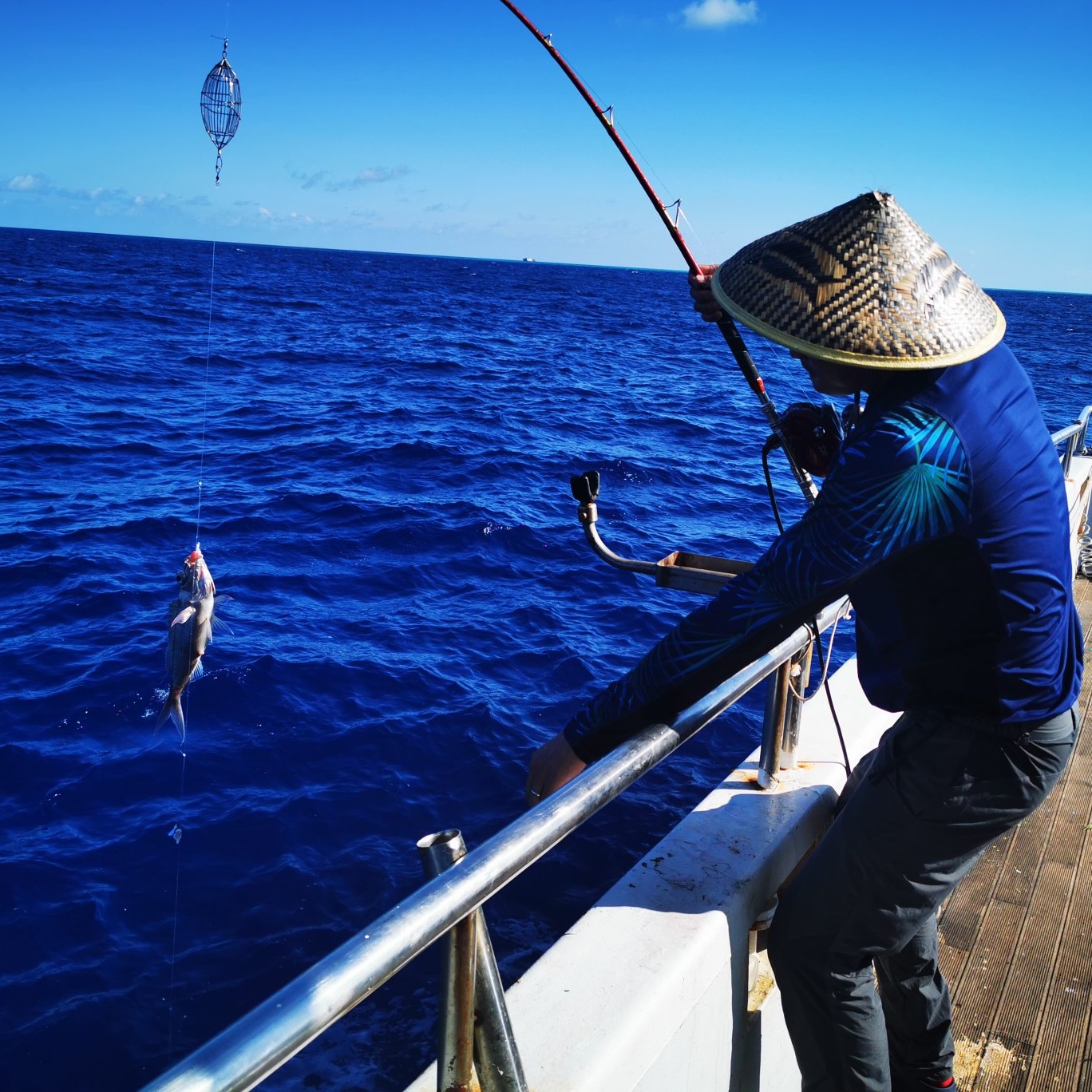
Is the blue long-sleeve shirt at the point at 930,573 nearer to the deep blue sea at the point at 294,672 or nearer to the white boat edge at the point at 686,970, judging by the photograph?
the white boat edge at the point at 686,970

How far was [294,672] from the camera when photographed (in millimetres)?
8055

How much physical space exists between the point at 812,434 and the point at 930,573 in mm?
775

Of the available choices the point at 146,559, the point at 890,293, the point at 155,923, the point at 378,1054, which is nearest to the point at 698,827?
the point at 890,293

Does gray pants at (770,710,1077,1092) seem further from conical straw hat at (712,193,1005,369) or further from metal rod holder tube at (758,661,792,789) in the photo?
conical straw hat at (712,193,1005,369)

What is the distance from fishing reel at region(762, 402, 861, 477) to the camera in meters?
2.40

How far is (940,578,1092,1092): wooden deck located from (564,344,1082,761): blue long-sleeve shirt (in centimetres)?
135

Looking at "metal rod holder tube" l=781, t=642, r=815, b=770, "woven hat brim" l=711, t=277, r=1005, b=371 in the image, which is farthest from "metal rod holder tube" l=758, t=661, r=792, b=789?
"woven hat brim" l=711, t=277, r=1005, b=371

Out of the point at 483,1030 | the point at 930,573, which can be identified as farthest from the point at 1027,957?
the point at 483,1030

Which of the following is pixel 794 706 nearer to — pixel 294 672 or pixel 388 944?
pixel 388 944

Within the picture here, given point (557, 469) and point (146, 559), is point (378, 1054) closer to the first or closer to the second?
point (146, 559)

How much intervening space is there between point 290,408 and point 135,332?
41.2ft

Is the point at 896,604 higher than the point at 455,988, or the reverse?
the point at 896,604

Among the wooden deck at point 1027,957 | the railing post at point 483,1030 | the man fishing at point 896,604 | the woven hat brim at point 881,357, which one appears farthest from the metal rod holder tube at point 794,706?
the railing post at point 483,1030

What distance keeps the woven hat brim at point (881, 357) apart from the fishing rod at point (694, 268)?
468 mm
